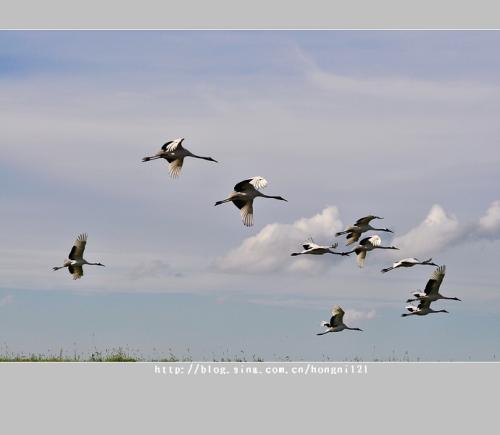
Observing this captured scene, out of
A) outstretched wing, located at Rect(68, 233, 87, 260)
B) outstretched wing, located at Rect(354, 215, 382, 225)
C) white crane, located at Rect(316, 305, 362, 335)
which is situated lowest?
white crane, located at Rect(316, 305, 362, 335)

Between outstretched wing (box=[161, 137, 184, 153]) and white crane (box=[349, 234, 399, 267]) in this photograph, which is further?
white crane (box=[349, 234, 399, 267])

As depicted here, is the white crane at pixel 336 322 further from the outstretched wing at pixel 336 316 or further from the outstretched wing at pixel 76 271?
the outstretched wing at pixel 76 271

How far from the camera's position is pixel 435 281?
31500mm

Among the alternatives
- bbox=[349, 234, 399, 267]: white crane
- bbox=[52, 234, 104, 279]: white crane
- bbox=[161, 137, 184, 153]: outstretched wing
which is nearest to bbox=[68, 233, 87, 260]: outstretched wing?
bbox=[52, 234, 104, 279]: white crane

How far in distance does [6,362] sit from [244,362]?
21.4ft

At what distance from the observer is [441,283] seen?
31672 mm

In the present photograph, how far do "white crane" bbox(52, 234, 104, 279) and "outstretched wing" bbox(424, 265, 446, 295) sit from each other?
10.8 m

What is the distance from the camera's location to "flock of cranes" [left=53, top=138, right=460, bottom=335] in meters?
29.8

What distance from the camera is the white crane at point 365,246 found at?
34438 mm

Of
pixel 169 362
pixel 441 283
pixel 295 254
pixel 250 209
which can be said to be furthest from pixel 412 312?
pixel 169 362

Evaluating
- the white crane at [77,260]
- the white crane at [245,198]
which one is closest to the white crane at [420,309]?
the white crane at [245,198]

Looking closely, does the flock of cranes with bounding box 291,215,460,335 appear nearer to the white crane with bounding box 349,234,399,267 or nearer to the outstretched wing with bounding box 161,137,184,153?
the white crane with bounding box 349,234,399,267

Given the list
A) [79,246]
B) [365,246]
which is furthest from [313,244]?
[79,246]

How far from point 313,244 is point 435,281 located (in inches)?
161
